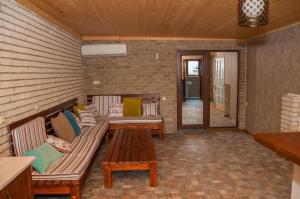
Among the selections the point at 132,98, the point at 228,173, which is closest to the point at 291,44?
the point at 228,173

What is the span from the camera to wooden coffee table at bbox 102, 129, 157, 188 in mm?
3289

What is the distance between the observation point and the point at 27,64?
3.13 meters

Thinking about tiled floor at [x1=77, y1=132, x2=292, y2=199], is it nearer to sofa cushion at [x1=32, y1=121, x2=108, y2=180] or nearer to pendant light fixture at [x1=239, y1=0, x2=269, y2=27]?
sofa cushion at [x1=32, y1=121, x2=108, y2=180]

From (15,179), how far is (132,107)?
4.19 meters

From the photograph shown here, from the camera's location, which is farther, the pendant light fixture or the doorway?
the doorway

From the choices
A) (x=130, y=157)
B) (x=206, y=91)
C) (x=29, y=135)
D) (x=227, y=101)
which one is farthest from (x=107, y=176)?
(x=227, y=101)

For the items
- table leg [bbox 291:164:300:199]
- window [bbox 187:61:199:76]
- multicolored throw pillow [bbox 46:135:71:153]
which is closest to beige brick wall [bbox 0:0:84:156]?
multicolored throw pillow [bbox 46:135:71:153]

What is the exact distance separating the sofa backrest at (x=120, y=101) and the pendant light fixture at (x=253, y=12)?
458 cm

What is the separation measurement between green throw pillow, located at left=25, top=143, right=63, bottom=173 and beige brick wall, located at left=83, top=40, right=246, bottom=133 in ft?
10.3

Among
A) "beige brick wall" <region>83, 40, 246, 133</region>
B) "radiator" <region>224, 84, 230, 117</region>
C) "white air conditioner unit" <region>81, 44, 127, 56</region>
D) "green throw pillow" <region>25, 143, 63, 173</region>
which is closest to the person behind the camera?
"green throw pillow" <region>25, 143, 63, 173</region>

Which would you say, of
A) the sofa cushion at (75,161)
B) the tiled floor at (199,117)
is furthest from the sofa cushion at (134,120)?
the tiled floor at (199,117)

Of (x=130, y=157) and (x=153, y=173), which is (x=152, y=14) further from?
(x=153, y=173)

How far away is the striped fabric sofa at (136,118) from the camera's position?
217 inches

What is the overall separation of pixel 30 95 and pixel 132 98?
319 cm
